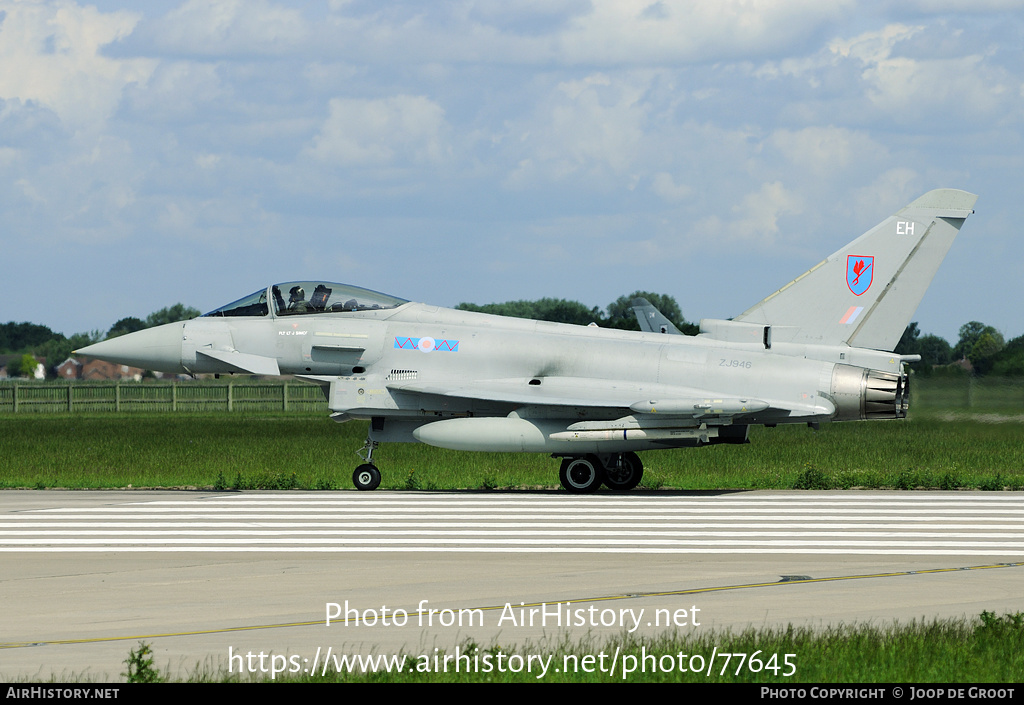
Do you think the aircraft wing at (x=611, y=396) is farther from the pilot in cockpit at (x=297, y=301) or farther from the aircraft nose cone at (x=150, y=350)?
the aircraft nose cone at (x=150, y=350)

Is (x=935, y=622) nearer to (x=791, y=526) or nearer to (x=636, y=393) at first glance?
(x=791, y=526)

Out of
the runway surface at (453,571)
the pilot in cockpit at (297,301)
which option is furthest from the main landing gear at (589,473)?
the pilot in cockpit at (297,301)

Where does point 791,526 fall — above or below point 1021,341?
below

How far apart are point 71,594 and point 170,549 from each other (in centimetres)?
273

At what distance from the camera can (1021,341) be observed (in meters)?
20.5

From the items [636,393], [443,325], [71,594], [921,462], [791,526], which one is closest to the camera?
[71,594]

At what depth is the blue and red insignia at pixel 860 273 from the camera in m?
18.1

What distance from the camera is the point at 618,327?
43625 mm

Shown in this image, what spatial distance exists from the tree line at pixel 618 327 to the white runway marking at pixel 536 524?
9.15 feet

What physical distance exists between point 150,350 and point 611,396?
757cm

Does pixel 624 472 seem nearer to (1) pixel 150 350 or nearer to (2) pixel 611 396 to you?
(2) pixel 611 396

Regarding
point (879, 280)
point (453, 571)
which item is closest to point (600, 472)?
point (879, 280)
